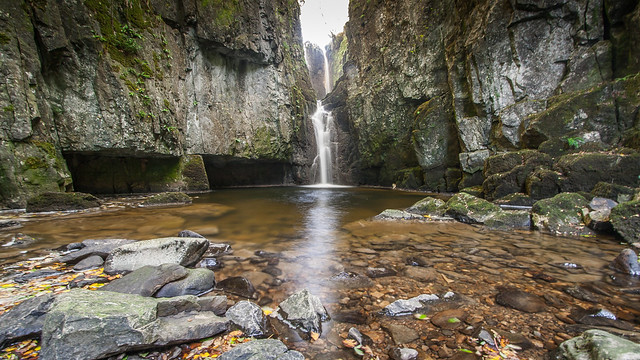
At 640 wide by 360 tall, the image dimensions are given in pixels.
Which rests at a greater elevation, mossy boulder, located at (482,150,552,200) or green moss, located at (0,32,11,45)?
green moss, located at (0,32,11,45)

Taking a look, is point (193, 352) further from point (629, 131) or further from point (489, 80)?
point (489, 80)

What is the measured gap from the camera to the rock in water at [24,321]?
1.46 m

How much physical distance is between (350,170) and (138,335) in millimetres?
20803

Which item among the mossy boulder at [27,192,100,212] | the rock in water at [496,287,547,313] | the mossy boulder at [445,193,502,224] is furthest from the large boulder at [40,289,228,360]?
the mossy boulder at [27,192,100,212]

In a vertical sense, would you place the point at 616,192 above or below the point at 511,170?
below

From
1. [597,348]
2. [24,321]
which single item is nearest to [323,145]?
[24,321]

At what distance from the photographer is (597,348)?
1.31m

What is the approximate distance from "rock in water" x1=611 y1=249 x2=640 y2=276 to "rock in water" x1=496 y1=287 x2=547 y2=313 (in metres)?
1.43

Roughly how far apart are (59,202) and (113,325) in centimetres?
831

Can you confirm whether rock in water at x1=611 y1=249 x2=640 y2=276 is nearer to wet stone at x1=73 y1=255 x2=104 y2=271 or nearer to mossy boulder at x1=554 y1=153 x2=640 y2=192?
mossy boulder at x1=554 y1=153 x2=640 y2=192

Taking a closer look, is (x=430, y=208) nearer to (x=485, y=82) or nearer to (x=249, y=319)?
(x=249, y=319)

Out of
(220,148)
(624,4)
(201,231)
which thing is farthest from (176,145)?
(624,4)

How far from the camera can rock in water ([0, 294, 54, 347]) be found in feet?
4.79

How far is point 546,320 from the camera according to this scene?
1.90 metres
